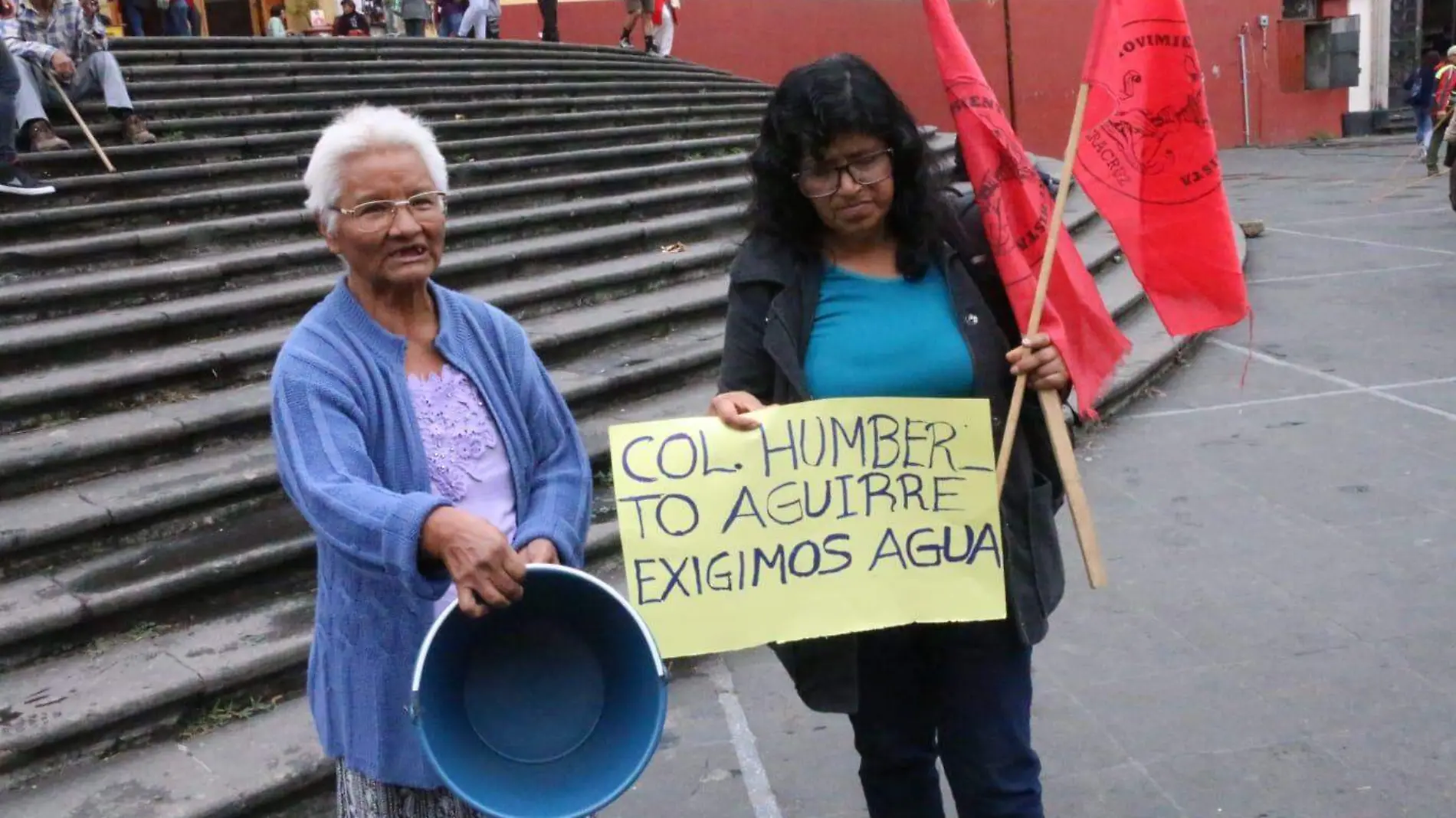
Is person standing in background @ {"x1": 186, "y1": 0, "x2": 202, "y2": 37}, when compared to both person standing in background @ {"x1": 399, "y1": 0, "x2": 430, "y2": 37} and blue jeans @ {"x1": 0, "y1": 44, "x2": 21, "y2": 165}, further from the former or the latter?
blue jeans @ {"x1": 0, "y1": 44, "x2": 21, "y2": 165}

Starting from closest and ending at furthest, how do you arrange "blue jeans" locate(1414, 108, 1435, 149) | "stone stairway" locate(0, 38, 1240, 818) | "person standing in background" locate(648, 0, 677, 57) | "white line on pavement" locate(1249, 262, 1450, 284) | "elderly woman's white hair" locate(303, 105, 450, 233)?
→ 1. "elderly woman's white hair" locate(303, 105, 450, 233)
2. "stone stairway" locate(0, 38, 1240, 818)
3. "white line on pavement" locate(1249, 262, 1450, 284)
4. "person standing in background" locate(648, 0, 677, 57)
5. "blue jeans" locate(1414, 108, 1435, 149)

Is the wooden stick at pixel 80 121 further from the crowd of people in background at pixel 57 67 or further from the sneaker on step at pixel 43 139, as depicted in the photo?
the sneaker on step at pixel 43 139

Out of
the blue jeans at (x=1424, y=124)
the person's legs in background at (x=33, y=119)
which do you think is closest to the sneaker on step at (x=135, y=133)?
the person's legs in background at (x=33, y=119)

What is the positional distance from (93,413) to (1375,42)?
25.9 meters

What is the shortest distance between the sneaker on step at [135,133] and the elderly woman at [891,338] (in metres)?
6.41

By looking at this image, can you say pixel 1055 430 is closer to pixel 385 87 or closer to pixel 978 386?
pixel 978 386

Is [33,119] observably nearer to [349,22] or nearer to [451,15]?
Result: [451,15]

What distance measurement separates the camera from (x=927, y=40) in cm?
1889

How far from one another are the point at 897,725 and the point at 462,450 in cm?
101

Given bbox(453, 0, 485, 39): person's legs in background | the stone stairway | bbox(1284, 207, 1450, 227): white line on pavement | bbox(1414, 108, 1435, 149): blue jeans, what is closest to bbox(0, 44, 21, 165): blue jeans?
the stone stairway

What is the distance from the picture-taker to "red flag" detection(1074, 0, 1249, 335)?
247cm

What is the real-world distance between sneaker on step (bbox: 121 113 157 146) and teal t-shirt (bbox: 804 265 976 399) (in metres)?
6.54

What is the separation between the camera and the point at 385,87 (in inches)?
406

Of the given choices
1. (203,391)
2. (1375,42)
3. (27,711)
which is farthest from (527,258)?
(1375,42)
